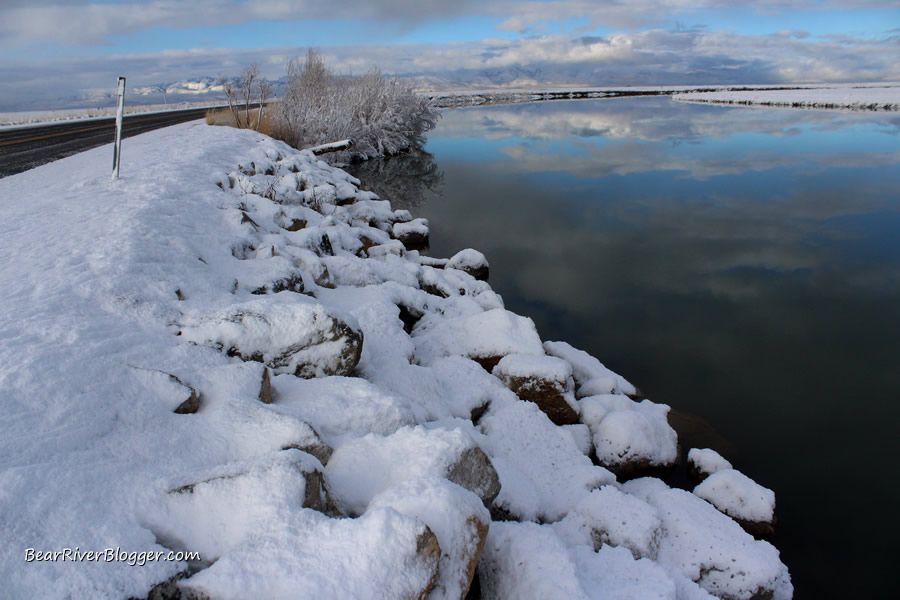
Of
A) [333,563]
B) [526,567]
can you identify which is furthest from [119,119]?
[526,567]

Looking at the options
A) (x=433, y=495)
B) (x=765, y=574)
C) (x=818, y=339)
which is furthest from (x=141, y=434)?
(x=818, y=339)

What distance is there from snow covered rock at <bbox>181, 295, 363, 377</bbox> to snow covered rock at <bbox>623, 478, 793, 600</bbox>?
297 cm

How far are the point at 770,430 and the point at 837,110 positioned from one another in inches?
2279

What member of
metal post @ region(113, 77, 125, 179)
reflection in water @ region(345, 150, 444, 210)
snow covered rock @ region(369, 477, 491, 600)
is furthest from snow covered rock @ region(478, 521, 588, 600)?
reflection in water @ region(345, 150, 444, 210)

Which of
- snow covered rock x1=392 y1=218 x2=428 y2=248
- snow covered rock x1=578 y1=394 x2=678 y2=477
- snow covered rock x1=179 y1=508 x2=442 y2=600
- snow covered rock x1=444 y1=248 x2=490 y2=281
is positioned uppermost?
snow covered rock x1=392 y1=218 x2=428 y2=248

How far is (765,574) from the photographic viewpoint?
158 inches

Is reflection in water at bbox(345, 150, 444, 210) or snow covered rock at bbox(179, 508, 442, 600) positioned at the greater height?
reflection in water at bbox(345, 150, 444, 210)

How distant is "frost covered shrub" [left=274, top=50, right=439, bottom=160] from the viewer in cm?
2500

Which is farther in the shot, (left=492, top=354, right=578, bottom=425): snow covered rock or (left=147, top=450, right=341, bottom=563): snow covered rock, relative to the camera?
(left=492, top=354, right=578, bottom=425): snow covered rock

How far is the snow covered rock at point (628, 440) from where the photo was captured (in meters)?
5.47

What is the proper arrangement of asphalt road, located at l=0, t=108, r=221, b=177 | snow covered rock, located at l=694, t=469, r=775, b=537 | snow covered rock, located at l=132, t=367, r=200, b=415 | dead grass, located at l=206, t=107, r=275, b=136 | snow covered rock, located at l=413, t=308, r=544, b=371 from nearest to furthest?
snow covered rock, located at l=132, t=367, r=200, b=415 < snow covered rock, located at l=694, t=469, r=775, b=537 < snow covered rock, located at l=413, t=308, r=544, b=371 < asphalt road, located at l=0, t=108, r=221, b=177 < dead grass, located at l=206, t=107, r=275, b=136

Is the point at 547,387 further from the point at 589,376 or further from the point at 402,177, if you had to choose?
the point at 402,177

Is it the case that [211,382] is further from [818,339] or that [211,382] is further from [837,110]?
[837,110]

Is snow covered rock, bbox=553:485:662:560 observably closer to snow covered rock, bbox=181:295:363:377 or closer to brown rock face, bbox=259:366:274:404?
snow covered rock, bbox=181:295:363:377
